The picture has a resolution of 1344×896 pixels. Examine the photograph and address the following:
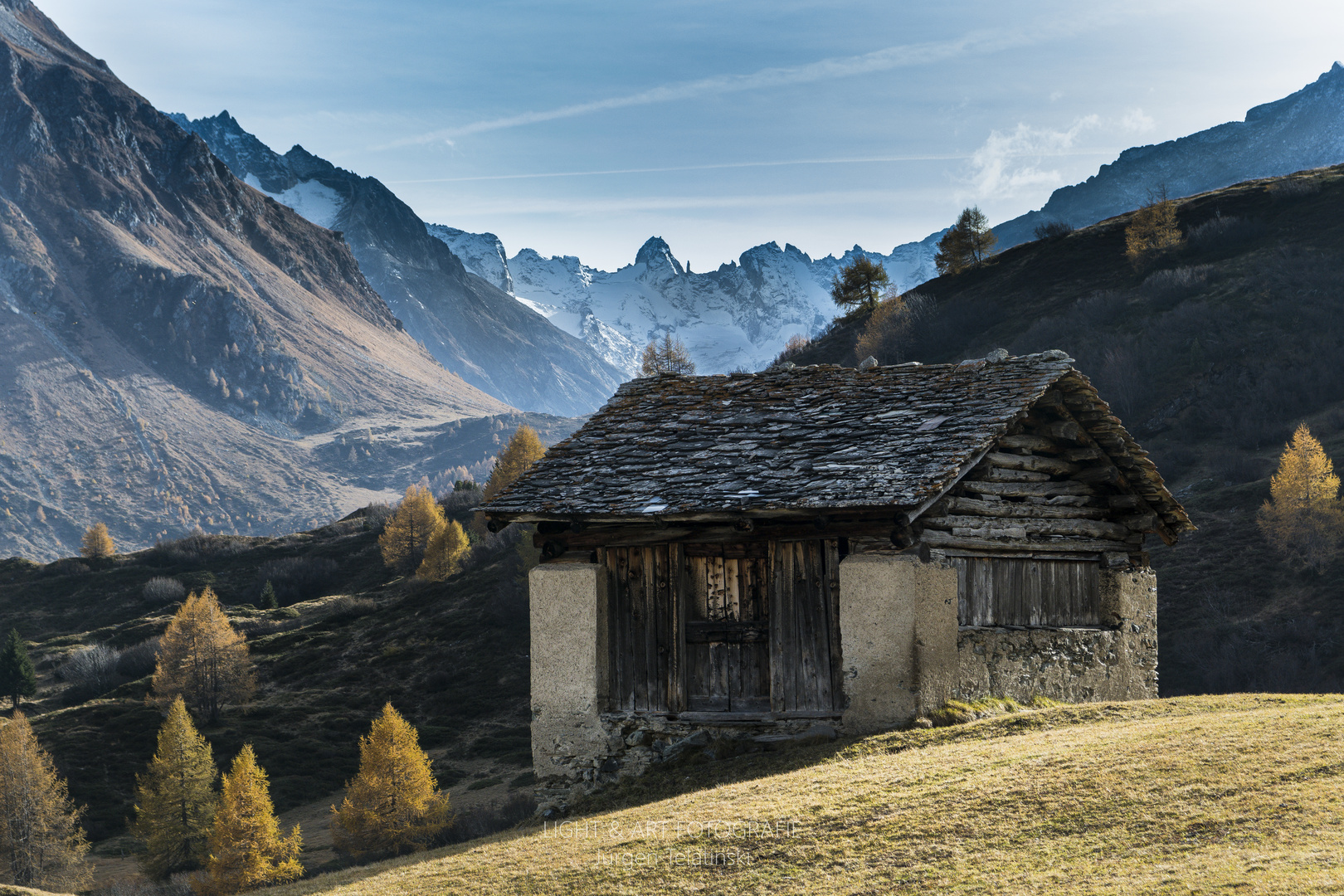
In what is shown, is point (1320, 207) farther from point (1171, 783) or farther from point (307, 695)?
point (1171, 783)

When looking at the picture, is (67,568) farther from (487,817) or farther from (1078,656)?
(1078,656)

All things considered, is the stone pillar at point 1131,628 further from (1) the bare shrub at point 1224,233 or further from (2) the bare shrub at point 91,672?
(1) the bare shrub at point 1224,233

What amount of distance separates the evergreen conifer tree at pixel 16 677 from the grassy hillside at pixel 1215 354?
6297 centimetres

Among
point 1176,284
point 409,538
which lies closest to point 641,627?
point 409,538

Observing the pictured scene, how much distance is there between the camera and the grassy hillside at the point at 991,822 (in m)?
6.79

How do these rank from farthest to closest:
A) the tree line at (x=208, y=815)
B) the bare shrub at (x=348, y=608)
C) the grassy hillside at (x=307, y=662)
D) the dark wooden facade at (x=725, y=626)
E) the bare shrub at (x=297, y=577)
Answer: the bare shrub at (x=297, y=577), the bare shrub at (x=348, y=608), the grassy hillside at (x=307, y=662), the tree line at (x=208, y=815), the dark wooden facade at (x=725, y=626)

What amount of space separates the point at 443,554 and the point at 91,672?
Answer: 81.2 ft

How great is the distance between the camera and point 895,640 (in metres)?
11.8

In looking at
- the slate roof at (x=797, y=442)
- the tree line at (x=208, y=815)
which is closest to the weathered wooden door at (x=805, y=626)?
the slate roof at (x=797, y=442)

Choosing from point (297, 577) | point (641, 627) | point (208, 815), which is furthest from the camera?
point (297, 577)

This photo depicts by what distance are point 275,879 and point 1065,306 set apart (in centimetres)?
7565

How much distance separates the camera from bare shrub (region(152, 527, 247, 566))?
95062 mm

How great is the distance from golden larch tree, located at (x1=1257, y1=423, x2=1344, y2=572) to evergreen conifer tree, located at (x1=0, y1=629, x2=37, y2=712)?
7016cm

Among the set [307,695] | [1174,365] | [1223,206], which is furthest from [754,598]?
[1223,206]
